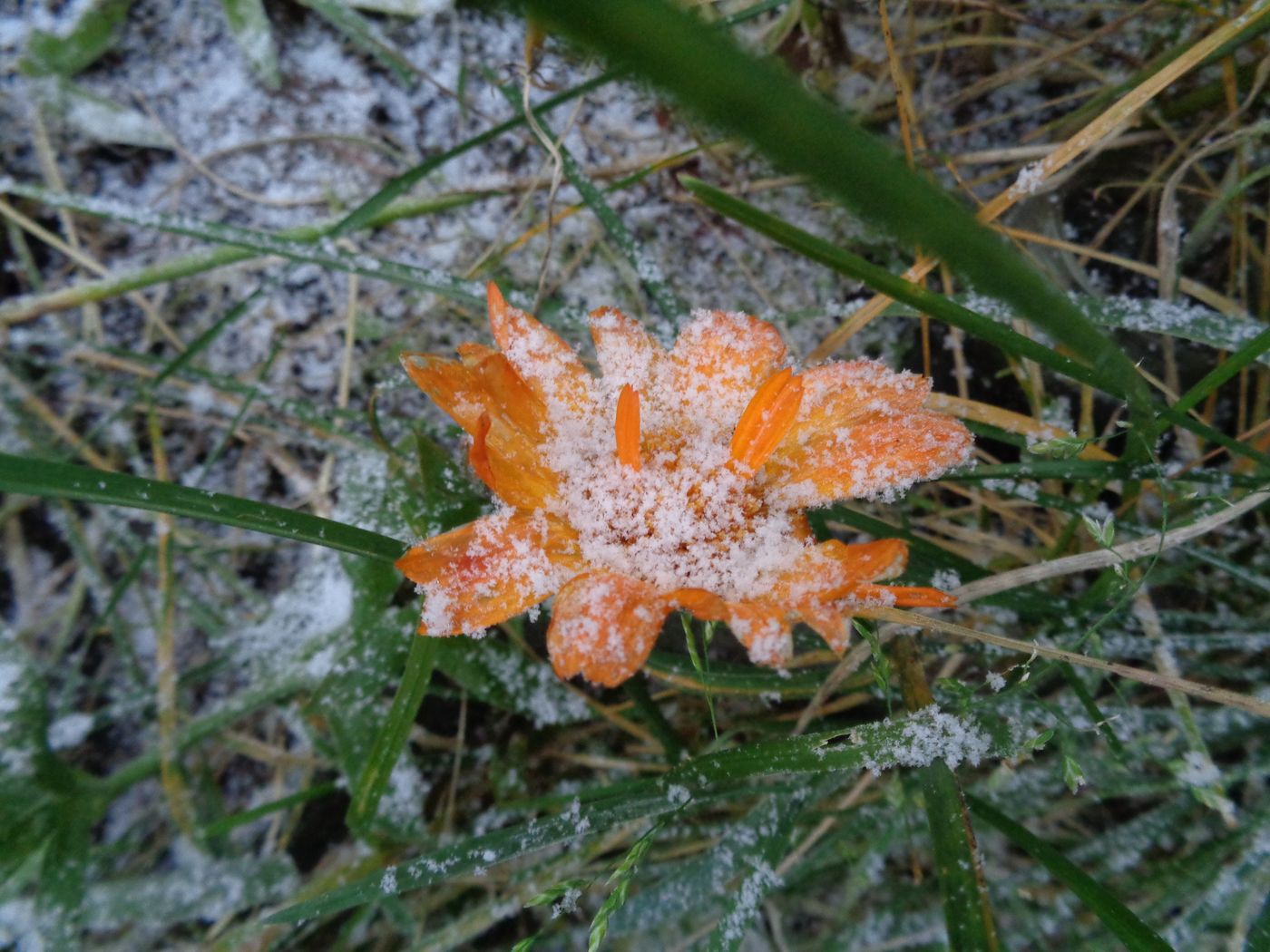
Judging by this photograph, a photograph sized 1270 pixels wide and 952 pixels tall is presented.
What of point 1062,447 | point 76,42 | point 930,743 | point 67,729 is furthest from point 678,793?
point 76,42

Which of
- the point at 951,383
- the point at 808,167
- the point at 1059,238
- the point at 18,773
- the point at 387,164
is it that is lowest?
the point at 18,773

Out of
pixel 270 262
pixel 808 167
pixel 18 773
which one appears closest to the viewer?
pixel 808 167

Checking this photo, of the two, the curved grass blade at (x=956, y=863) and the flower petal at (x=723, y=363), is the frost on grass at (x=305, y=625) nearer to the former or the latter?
the flower petal at (x=723, y=363)

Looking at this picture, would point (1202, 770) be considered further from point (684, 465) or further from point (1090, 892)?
point (684, 465)

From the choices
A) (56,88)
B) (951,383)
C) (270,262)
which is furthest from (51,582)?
(951,383)

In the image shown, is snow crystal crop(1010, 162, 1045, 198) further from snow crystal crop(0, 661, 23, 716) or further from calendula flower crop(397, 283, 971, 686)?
snow crystal crop(0, 661, 23, 716)

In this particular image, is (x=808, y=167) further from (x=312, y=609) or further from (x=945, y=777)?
(x=312, y=609)
